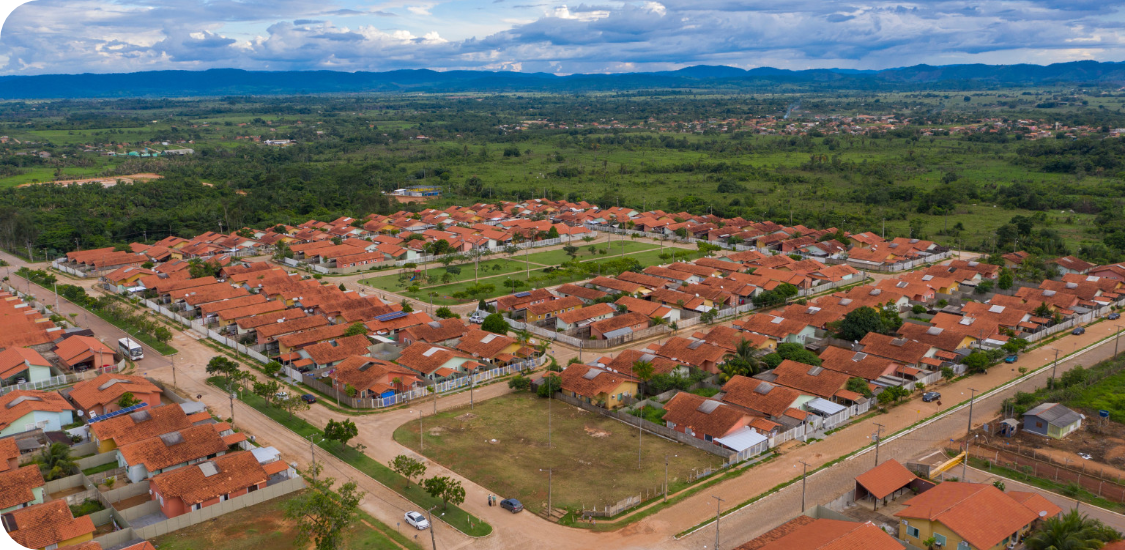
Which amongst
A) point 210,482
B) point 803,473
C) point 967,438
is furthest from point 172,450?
point 967,438

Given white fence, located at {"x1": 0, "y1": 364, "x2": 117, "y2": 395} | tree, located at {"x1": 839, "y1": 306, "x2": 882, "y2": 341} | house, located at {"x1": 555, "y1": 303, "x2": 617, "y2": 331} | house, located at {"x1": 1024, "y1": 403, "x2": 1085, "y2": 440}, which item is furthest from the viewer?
house, located at {"x1": 555, "y1": 303, "x2": 617, "y2": 331}

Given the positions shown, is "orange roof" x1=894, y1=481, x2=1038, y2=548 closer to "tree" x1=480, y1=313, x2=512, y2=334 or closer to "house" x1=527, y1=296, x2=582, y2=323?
"tree" x1=480, y1=313, x2=512, y2=334

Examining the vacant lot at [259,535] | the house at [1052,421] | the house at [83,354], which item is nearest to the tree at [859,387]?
the house at [1052,421]

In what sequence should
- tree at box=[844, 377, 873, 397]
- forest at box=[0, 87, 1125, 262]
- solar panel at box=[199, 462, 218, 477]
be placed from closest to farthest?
solar panel at box=[199, 462, 218, 477]
tree at box=[844, 377, 873, 397]
forest at box=[0, 87, 1125, 262]

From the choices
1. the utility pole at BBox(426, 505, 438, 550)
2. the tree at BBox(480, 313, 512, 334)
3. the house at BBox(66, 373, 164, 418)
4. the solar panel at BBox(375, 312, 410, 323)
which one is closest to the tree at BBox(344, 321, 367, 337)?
the solar panel at BBox(375, 312, 410, 323)

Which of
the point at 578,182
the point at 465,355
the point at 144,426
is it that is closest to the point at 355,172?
the point at 578,182

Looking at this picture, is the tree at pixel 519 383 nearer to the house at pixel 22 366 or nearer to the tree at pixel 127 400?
the tree at pixel 127 400

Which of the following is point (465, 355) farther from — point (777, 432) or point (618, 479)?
point (777, 432)
